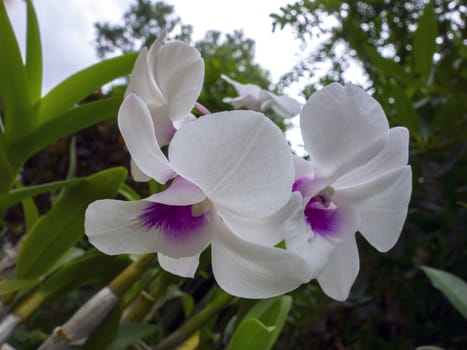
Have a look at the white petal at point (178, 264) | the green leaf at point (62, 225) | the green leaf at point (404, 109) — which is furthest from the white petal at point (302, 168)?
the green leaf at point (404, 109)

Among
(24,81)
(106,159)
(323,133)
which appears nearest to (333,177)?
(323,133)

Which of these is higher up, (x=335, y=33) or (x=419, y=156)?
(x=335, y=33)

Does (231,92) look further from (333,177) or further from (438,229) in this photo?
(333,177)

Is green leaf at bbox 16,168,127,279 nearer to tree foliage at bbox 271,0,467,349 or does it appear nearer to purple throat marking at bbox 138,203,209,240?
purple throat marking at bbox 138,203,209,240

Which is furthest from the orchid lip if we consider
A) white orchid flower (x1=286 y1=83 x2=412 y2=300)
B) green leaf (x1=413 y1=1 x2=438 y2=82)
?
green leaf (x1=413 y1=1 x2=438 y2=82)

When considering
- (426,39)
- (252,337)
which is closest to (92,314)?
(252,337)
